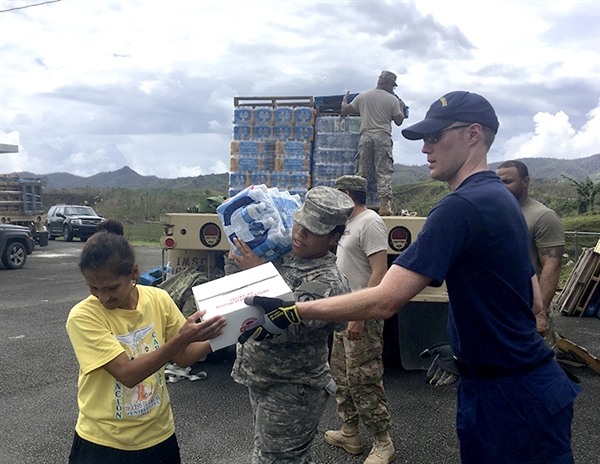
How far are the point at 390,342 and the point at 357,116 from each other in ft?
9.33

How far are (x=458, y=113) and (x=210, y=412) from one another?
3.41m

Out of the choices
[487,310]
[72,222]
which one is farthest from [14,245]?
[487,310]

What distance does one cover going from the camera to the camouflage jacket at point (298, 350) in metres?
2.26

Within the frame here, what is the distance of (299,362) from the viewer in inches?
91.0

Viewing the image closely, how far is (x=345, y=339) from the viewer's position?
371cm

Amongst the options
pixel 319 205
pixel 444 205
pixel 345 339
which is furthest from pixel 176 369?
pixel 444 205

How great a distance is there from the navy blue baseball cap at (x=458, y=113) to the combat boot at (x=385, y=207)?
12.1ft

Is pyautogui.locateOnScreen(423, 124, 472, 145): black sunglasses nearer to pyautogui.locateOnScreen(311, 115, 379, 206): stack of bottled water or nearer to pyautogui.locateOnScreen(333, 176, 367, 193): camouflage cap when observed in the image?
pyautogui.locateOnScreen(333, 176, 367, 193): camouflage cap

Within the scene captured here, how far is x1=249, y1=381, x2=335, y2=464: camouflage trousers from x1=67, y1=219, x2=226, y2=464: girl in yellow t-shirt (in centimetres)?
43

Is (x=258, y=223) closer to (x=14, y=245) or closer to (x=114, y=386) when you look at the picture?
(x=114, y=386)

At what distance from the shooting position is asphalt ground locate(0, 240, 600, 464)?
370cm

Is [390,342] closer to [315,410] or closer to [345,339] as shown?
[345,339]

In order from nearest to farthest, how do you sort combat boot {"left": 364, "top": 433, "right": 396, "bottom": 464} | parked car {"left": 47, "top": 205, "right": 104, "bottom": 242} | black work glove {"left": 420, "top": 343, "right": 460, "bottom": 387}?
1. black work glove {"left": 420, "top": 343, "right": 460, "bottom": 387}
2. combat boot {"left": 364, "top": 433, "right": 396, "bottom": 464}
3. parked car {"left": 47, "top": 205, "right": 104, "bottom": 242}

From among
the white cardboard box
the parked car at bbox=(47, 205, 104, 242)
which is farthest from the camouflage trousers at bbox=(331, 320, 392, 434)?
the parked car at bbox=(47, 205, 104, 242)
